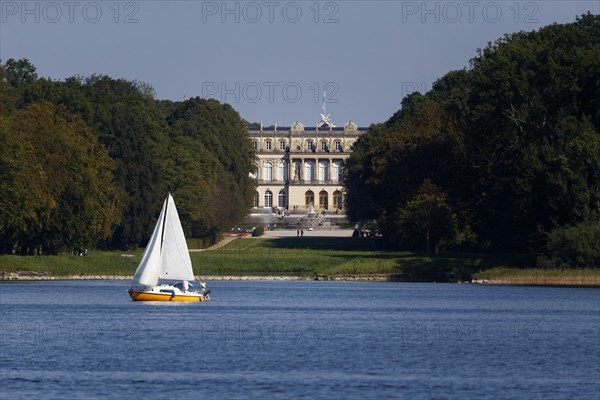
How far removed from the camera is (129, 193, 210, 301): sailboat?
68.2m

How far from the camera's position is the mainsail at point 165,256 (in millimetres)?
68250

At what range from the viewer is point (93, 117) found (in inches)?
4227

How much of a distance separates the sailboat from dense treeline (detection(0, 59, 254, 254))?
13895 millimetres

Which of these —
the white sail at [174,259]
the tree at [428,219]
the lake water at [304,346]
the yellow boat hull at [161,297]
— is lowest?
the lake water at [304,346]

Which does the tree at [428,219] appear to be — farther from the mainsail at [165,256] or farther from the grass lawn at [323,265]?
the mainsail at [165,256]

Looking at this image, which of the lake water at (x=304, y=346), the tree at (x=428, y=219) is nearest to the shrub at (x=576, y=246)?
the lake water at (x=304, y=346)

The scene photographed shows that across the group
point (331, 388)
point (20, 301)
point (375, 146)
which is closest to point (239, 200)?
point (375, 146)

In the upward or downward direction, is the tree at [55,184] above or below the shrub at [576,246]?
above

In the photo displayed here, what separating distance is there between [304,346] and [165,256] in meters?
23.8

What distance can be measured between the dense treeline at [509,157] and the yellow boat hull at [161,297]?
19.1m

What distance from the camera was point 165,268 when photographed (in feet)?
227

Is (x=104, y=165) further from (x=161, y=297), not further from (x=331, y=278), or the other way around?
(x=161, y=297)

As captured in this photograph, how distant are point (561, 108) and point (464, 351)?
40186 millimetres

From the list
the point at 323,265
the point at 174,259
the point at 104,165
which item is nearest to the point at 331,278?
the point at 323,265
